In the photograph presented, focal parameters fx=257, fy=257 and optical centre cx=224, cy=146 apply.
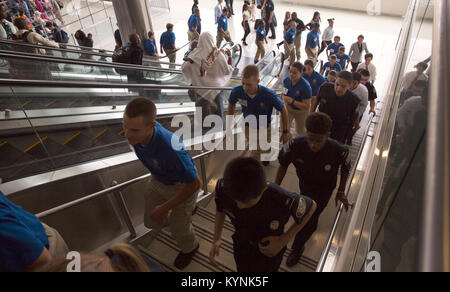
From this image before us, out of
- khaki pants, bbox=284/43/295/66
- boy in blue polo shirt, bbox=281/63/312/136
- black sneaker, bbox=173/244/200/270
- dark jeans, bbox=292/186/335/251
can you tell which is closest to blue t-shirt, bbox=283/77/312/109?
boy in blue polo shirt, bbox=281/63/312/136

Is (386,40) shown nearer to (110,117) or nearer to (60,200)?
(110,117)

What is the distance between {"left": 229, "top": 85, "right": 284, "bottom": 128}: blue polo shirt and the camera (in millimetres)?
3219

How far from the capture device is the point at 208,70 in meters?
4.27

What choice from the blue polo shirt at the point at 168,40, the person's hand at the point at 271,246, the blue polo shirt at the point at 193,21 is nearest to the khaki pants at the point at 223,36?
the blue polo shirt at the point at 193,21

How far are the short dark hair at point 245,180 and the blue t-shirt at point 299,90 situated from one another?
305cm

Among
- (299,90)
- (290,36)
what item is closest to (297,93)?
(299,90)

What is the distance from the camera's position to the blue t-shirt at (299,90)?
4082 millimetres

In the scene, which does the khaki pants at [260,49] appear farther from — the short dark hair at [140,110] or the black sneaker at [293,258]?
the short dark hair at [140,110]

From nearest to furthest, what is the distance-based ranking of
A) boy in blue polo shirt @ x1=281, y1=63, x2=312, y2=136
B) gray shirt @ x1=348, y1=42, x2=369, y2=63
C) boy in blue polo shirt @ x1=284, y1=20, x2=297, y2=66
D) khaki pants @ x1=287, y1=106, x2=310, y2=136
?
boy in blue polo shirt @ x1=281, y1=63, x2=312, y2=136, khaki pants @ x1=287, y1=106, x2=310, y2=136, gray shirt @ x1=348, y1=42, x2=369, y2=63, boy in blue polo shirt @ x1=284, y1=20, x2=297, y2=66

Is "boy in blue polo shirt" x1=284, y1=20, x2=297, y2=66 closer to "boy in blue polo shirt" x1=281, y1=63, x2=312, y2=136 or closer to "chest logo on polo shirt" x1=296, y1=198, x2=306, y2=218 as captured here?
"boy in blue polo shirt" x1=281, y1=63, x2=312, y2=136

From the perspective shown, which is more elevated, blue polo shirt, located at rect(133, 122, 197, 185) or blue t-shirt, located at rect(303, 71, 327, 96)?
blue polo shirt, located at rect(133, 122, 197, 185)

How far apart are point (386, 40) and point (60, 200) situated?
51.0 ft

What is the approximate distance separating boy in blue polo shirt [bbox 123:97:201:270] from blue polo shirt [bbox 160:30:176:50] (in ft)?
24.7

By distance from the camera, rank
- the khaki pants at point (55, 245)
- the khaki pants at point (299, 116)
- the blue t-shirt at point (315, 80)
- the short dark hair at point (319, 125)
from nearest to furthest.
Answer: the khaki pants at point (55, 245), the short dark hair at point (319, 125), the khaki pants at point (299, 116), the blue t-shirt at point (315, 80)
